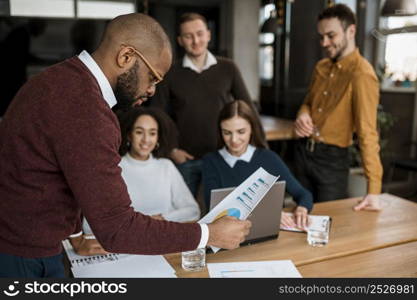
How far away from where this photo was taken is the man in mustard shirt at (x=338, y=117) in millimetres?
2096

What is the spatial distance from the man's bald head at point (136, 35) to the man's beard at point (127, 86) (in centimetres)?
5

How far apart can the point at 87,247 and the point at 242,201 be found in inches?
22.9

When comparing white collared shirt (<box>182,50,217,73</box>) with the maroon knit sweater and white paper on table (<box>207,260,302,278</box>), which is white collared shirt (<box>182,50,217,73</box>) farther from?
the maroon knit sweater

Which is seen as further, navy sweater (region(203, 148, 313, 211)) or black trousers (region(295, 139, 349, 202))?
black trousers (region(295, 139, 349, 202))

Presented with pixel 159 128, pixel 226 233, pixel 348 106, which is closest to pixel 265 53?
pixel 348 106

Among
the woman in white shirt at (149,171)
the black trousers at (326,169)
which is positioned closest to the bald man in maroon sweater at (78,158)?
the woman in white shirt at (149,171)

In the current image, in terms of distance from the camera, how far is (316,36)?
4742 mm

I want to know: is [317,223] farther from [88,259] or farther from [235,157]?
[88,259]

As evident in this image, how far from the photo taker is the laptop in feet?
5.13

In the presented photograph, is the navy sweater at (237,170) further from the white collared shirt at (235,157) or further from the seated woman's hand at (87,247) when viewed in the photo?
the seated woman's hand at (87,247)

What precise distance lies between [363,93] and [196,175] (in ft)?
3.50

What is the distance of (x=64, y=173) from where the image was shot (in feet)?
3.31

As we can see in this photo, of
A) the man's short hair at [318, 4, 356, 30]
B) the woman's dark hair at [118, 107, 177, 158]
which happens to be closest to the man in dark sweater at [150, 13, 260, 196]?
the woman's dark hair at [118, 107, 177, 158]

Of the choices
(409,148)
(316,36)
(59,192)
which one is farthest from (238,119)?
(409,148)
